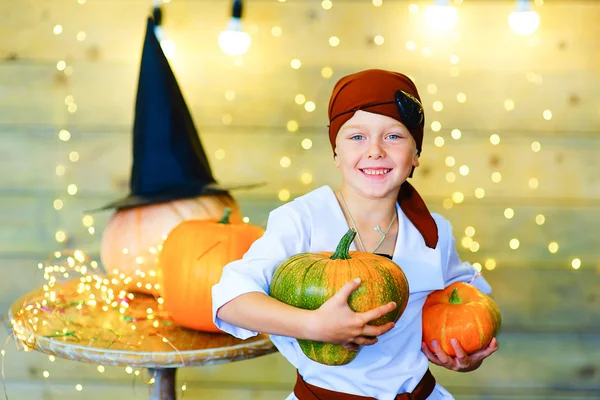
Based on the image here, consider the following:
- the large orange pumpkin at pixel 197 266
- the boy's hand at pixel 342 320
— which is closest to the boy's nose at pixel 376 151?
the boy's hand at pixel 342 320

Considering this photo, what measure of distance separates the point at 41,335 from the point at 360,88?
2.46 ft

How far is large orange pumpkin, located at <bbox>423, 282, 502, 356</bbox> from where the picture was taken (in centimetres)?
116

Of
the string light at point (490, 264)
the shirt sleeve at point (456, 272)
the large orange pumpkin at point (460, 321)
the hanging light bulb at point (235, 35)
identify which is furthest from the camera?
the string light at point (490, 264)

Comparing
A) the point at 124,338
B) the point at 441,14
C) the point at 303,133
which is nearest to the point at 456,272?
the point at 124,338

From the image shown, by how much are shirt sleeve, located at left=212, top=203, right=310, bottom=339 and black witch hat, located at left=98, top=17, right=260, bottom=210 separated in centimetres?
43

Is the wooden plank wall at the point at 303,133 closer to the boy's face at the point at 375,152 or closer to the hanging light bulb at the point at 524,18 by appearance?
the hanging light bulb at the point at 524,18

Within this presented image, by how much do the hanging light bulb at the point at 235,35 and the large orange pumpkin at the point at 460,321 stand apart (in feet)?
3.12

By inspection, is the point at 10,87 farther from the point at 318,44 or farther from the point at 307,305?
the point at 307,305

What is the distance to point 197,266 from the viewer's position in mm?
1367

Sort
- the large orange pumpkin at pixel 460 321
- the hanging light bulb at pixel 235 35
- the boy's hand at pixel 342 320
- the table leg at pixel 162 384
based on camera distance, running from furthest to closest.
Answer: the hanging light bulb at pixel 235 35 → the table leg at pixel 162 384 → the large orange pumpkin at pixel 460 321 → the boy's hand at pixel 342 320

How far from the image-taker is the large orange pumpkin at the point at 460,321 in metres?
1.16

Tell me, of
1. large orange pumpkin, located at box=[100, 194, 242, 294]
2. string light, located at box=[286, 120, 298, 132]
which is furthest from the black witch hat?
string light, located at box=[286, 120, 298, 132]

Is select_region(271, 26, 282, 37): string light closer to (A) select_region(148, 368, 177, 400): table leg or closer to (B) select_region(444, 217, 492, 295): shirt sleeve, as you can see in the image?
(B) select_region(444, 217, 492, 295): shirt sleeve

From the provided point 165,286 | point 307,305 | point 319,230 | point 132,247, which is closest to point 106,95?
point 132,247
